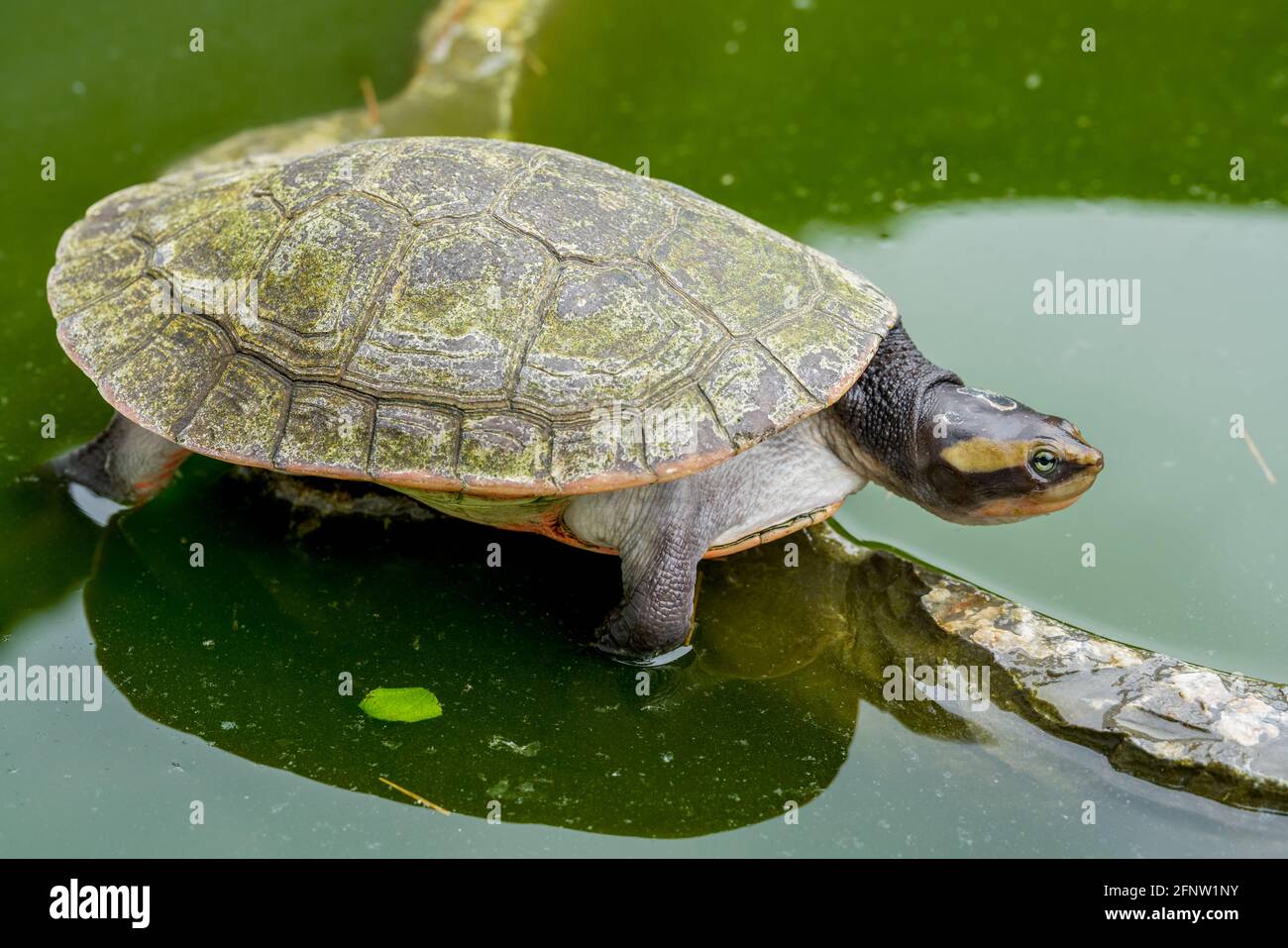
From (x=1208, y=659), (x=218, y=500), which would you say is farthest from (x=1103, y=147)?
(x=218, y=500)

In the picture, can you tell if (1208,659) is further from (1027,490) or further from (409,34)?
(409,34)

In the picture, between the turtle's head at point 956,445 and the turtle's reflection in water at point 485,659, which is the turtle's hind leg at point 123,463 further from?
the turtle's head at point 956,445

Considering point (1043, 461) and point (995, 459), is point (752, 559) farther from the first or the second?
point (1043, 461)

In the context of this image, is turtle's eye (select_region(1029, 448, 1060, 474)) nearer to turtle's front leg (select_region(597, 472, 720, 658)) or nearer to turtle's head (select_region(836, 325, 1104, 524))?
turtle's head (select_region(836, 325, 1104, 524))
